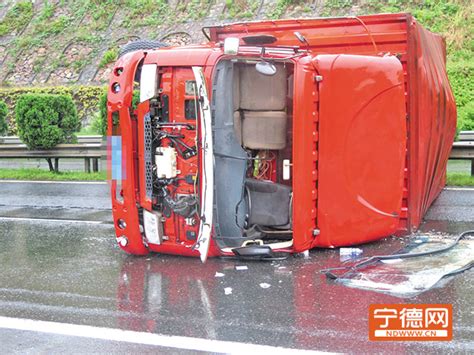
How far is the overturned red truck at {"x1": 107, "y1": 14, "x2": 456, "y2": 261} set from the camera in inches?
216

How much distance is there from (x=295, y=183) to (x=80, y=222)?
3.41 m

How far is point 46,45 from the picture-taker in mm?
25906

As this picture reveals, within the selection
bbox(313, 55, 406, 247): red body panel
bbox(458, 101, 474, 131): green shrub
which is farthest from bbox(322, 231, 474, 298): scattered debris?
bbox(458, 101, 474, 131): green shrub

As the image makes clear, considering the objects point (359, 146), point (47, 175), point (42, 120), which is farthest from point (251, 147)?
point (47, 175)

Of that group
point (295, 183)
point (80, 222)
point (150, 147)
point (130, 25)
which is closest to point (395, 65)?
point (295, 183)

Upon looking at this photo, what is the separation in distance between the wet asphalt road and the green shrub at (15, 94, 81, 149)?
515cm

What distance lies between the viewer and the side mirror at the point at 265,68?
17.5 feet

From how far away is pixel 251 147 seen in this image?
19.6 ft

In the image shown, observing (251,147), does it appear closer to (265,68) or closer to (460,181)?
(265,68)

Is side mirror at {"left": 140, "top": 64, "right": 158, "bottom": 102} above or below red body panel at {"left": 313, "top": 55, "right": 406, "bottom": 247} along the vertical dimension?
above

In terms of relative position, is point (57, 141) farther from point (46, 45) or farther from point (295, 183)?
point (46, 45)

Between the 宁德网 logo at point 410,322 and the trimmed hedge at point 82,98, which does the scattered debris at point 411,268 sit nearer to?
the 宁德网 logo at point 410,322

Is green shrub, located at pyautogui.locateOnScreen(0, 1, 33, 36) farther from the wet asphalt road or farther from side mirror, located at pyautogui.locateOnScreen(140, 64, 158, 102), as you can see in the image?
side mirror, located at pyautogui.locateOnScreen(140, 64, 158, 102)

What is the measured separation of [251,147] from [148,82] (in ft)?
3.94
